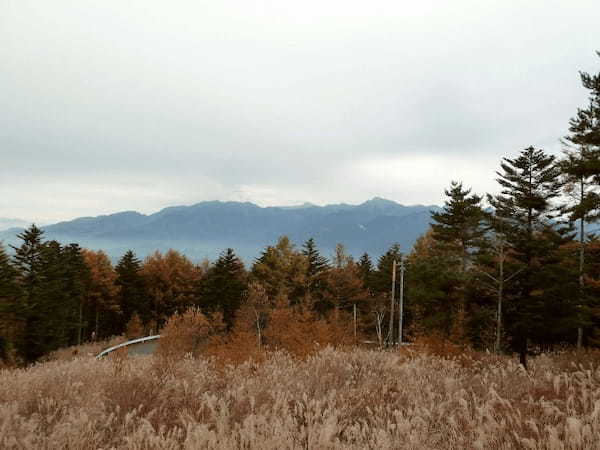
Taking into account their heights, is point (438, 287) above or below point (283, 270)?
above

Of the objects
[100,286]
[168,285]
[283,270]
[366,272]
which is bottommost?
[168,285]

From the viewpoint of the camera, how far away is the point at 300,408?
460 centimetres

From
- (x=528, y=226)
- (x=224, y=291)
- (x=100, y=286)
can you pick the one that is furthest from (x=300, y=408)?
(x=100, y=286)

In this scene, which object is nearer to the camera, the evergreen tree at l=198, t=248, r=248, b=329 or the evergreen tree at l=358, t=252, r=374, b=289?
the evergreen tree at l=198, t=248, r=248, b=329

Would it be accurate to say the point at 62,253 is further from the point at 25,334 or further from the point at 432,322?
the point at 432,322

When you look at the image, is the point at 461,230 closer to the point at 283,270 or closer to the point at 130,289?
the point at 283,270

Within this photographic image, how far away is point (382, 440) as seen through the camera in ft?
11.6

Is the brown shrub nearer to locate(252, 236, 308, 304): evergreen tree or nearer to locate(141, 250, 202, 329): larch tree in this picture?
locate(252, 236, 308, 304): evergreen tree

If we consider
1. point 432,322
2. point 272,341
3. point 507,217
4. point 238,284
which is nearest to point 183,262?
point 238,284

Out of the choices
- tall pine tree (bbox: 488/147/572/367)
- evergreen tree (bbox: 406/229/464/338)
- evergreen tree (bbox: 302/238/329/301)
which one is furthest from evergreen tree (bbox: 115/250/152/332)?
tall pine tree (bbox: 488/147/572/367)

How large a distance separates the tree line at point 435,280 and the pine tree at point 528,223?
0.09 meters

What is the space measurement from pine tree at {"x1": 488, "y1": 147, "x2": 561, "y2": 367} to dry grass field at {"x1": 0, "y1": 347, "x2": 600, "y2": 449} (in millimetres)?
18524

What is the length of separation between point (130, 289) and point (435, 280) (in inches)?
1744

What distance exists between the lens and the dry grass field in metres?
3.77
